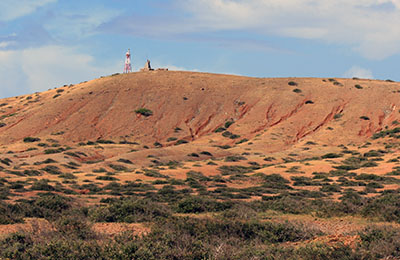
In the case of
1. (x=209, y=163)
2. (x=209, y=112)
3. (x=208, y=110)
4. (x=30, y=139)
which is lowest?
(x=209, y=163)

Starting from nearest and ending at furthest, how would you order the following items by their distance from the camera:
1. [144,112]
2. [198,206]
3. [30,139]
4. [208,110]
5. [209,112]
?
[198,206], [30,139], [144,112], [209,112], [208,110]

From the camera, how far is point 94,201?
31.2 m

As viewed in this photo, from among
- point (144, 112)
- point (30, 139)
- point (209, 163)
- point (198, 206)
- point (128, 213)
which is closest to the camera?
point (128, 213)

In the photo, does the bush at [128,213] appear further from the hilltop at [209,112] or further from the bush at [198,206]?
the hilltop at [209,112]

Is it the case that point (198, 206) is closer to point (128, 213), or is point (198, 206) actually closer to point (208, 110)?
point (128, 213)

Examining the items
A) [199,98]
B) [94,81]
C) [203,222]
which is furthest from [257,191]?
[94,81]

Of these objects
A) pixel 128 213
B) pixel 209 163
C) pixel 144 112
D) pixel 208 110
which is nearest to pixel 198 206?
pixel 128 213

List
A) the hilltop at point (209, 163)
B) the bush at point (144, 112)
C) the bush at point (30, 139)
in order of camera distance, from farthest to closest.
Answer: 1. the bush at point (144, 112)
2. the bush at point (30, 139)
3. the hilltop at point (209, 163)

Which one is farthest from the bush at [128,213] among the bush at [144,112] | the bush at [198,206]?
the bush at [144,112]

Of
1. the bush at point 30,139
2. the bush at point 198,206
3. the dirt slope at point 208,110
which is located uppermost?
the dirt slope at point 208,110

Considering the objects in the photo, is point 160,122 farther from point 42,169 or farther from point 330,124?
point 42,169

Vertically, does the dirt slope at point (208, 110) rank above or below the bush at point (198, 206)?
above

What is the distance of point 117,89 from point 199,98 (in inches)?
662

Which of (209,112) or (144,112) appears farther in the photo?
(209,112)
